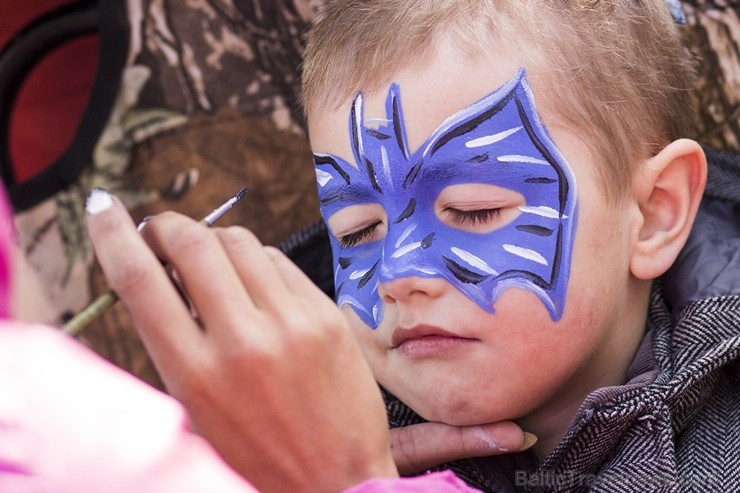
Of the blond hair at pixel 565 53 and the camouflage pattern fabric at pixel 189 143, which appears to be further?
the camouflage pattern fabric at pixel 189 143

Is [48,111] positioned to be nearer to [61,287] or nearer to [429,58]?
[61,287]

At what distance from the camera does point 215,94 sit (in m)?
1.76

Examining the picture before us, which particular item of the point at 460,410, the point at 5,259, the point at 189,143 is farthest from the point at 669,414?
the point at 189,143

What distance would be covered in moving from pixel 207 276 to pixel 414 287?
0.43 meters

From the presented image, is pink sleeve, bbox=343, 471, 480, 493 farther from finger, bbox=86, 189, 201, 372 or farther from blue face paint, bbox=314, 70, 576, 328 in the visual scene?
blue face paint, bbox=314, 70, 576, 328

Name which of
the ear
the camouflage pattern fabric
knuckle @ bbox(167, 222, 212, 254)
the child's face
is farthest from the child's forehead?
the camouflage pattern fabric

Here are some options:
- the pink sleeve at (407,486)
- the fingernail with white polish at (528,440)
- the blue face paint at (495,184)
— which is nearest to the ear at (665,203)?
the blue face paint at (495,184)

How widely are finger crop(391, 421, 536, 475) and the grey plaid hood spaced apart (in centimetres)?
5

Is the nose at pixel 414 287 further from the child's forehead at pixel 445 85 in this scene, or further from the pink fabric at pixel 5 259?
the pink fabric at pixel 5 259

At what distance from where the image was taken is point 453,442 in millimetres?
1205

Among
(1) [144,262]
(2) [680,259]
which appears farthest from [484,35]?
(1) [144,262]

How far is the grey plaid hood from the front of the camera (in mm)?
1140

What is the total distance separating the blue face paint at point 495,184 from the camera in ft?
3.72

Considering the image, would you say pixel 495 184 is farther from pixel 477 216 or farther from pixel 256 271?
pixel 256 271
